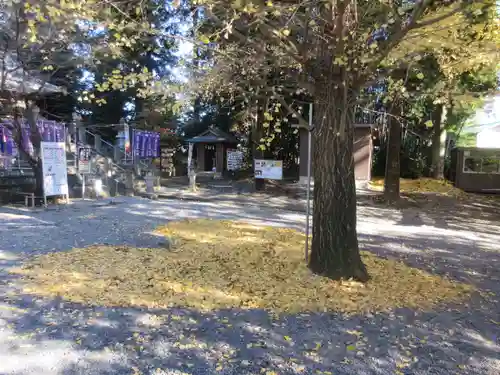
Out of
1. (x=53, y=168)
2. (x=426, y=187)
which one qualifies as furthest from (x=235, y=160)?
(x=53, y=168)

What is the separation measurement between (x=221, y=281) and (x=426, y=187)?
16432 millimetres

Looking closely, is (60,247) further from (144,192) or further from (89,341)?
(144,192)

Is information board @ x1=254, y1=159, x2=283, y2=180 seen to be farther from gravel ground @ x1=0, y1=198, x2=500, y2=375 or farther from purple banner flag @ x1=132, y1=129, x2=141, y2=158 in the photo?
gravel ground @ x1=0, y1=198, x2=500, y2=375

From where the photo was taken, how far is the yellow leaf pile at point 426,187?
58.4 ft

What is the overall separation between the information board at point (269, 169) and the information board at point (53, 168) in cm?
797

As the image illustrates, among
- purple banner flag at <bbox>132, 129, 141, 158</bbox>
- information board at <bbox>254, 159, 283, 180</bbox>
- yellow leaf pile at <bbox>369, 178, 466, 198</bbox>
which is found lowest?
yellow leaf pile at <bbox>369, 178, 466, 198</bbox>

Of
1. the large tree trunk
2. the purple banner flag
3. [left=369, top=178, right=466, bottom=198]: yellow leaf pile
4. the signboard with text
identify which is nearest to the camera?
the large tree trunk

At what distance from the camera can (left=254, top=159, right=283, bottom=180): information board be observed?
17.2m

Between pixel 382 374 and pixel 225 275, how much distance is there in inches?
106

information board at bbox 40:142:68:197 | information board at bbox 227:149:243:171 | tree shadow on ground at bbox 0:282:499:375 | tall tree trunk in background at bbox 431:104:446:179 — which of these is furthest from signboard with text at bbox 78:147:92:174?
tall tree trunk in background at bbox 431:104:446:179

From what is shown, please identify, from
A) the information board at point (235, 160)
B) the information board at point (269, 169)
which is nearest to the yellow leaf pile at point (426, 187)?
the information board at point (269, 169)

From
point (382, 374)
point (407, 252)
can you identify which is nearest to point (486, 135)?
point (407, 252)

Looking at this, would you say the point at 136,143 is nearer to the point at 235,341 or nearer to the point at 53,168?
the point at 53,168

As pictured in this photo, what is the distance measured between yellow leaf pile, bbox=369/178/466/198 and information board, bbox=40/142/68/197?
1346cm
